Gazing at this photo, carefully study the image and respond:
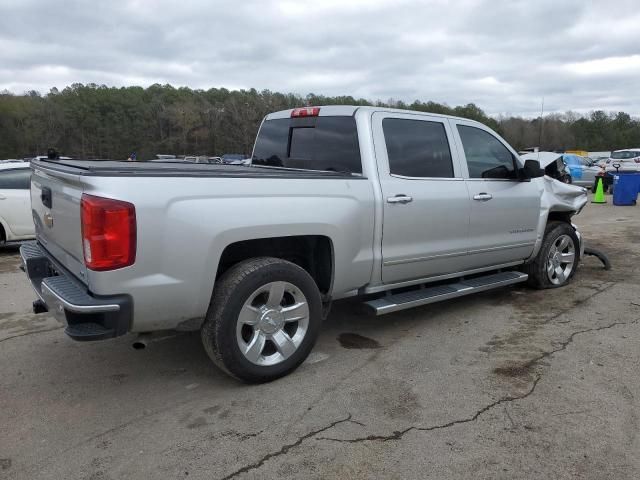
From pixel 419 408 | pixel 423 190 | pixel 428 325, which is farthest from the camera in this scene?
pixel 428 325

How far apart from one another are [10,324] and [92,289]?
2533 mm

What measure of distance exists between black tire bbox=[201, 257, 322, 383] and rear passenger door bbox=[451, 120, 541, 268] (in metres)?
2.03

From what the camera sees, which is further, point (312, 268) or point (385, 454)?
point (312, 268)

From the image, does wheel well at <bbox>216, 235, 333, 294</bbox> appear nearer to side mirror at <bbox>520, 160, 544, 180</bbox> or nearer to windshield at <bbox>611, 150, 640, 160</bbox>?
side mirror at <bbox>520, 160, 544, 180</bbox>

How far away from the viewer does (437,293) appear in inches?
181

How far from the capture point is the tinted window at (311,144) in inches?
169

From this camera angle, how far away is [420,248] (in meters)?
4.38

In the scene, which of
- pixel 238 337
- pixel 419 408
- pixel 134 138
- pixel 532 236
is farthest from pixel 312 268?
pixel 134 138

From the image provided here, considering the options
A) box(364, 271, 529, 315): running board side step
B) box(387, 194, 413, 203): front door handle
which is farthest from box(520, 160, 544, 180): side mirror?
box(387, 194, 413, 203): front door handle

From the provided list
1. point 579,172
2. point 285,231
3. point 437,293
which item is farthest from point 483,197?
point 579,172

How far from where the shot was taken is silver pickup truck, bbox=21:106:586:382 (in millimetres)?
2982

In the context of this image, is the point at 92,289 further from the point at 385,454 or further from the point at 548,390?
the point at 548,390

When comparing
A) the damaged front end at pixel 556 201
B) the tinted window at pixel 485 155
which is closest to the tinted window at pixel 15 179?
the tinted window at pixel 485 155

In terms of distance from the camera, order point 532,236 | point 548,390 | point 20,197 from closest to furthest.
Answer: point 548,390 → point 532,236 → point 20,197
